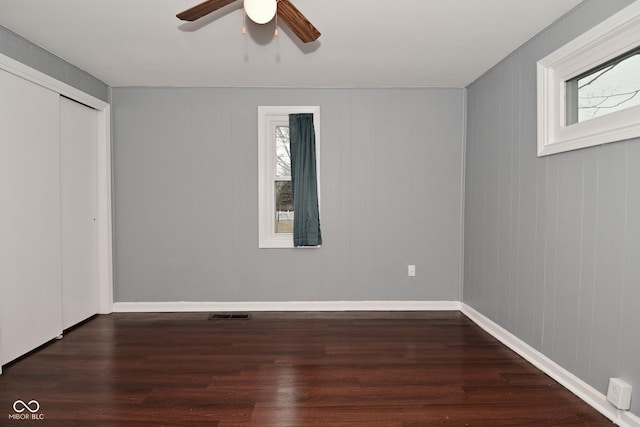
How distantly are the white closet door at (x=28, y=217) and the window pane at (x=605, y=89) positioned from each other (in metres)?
3.92

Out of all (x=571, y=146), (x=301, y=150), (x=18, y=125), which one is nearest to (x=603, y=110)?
(x=571, y=146)

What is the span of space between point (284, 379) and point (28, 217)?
2294 mm

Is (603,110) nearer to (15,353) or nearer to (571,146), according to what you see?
(571,146)

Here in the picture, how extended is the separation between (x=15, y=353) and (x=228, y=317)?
1.68m

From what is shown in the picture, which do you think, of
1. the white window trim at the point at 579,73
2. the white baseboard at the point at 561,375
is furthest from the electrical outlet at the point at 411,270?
the white window trim at the point at 579,73

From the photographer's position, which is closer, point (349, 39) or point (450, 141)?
point (349, 39)

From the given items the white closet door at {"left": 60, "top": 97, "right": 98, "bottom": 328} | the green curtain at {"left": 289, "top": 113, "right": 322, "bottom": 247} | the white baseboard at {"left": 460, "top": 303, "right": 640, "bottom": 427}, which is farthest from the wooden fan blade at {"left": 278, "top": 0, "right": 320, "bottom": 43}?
the white baseboard at {"left": 460, "top": 303, "right": 640, "bottom": 427}

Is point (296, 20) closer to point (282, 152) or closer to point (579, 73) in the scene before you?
point (579, 73)

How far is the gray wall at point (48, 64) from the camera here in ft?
8.70

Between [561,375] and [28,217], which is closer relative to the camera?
[561,375]

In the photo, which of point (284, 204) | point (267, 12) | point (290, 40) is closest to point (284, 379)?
point (284, 204)

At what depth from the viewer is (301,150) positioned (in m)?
3.89

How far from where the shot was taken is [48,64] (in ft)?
9.94

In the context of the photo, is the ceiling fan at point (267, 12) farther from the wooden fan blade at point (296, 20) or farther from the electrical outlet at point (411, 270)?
the electrical outlet at point (411, 270)
